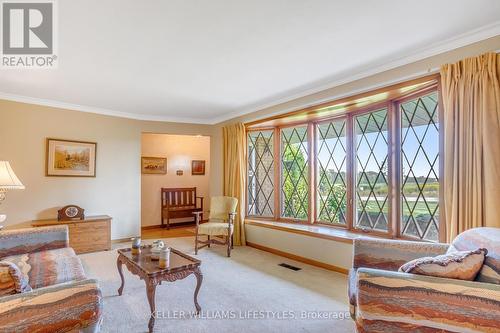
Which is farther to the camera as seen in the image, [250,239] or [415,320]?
[250,239]

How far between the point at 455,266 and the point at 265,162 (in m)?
3.65

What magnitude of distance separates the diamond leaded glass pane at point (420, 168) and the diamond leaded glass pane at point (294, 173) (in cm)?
148

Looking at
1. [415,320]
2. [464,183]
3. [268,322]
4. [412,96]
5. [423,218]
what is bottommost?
[268,322]

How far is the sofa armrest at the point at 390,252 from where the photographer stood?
2066 millimetres

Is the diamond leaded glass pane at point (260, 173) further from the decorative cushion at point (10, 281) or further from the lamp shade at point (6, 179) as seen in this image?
the decorative cushion at point (10, 281)

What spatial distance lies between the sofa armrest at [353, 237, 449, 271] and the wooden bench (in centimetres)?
487

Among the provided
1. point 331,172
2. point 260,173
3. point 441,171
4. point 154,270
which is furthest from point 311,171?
point 154,270

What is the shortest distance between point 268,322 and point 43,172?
416cm

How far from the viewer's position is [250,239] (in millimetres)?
4801

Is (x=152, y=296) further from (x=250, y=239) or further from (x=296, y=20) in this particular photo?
(x=250, y=239)

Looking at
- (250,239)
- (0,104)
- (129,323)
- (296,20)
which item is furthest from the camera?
(250,239)

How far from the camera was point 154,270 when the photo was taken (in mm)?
2229

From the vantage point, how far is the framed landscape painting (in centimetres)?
434

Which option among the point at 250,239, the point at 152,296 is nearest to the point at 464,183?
the point at 152,296
